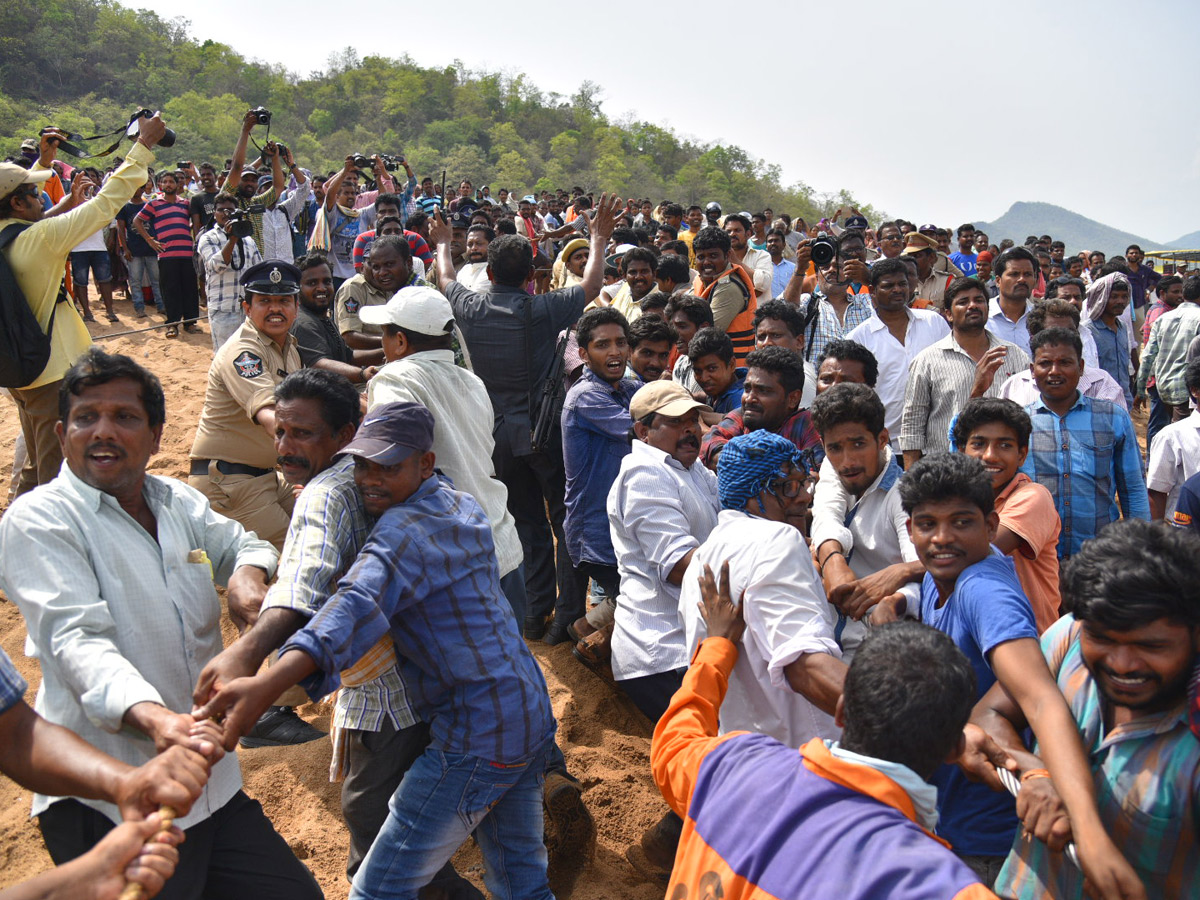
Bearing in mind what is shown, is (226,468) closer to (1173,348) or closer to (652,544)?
(652,544)

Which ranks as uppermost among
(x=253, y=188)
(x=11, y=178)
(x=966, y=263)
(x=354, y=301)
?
(x=966, y=263)

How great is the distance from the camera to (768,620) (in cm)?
210

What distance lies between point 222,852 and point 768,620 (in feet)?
5.03

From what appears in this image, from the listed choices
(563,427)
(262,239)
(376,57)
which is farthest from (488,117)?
(563,427)

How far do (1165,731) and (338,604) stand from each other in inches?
67.3

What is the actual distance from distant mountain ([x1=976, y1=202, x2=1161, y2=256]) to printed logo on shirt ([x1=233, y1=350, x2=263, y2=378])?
132750 millimetres

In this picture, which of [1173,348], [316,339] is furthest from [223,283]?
[1173,348]

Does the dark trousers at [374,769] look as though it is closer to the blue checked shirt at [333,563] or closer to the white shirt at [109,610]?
the blue checked shirt at [333,563]

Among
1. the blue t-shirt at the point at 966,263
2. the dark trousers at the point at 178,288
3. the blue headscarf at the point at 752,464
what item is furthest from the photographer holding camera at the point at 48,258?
the blue t-shirt at the point at 966,263

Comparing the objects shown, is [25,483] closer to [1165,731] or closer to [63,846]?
[63,846]

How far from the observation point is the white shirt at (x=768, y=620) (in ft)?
6.79

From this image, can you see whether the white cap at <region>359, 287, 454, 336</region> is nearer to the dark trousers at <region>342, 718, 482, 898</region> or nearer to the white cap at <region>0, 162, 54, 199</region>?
the dark trousers at <region>342, 718, 482, 898</region>

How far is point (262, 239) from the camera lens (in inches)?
305

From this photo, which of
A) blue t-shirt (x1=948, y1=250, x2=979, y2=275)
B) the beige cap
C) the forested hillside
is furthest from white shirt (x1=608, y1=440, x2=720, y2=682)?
the forested hillside
